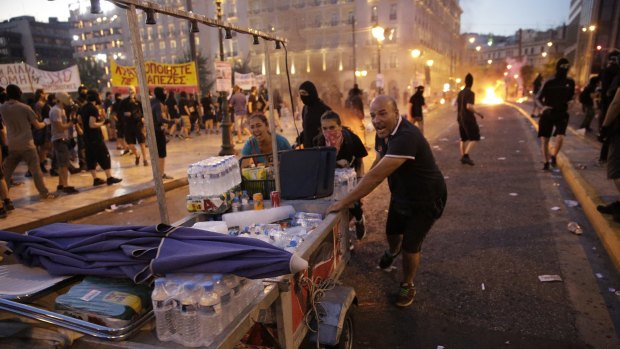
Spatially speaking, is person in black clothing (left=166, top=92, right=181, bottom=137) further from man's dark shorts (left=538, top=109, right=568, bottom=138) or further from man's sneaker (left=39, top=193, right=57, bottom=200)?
man's dark shorts (left=538, top=109, right=568, bottom=138)

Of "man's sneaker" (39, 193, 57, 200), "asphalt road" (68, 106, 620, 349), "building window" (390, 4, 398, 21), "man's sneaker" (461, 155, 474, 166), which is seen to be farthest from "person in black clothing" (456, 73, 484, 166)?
"building window" (390, 4, 398, 21)

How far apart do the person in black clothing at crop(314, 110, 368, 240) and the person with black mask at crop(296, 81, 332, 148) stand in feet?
1.90

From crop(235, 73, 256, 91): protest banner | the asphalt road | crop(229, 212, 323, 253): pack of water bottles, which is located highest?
crop(235, 73, 256, 91): protest banner

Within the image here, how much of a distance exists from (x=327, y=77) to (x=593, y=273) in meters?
64.9

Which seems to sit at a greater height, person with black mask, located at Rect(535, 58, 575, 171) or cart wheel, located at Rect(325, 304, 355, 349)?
person with black mask, located at Rect(535, 58, 575, 171)

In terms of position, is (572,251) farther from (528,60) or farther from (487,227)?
(528,60)

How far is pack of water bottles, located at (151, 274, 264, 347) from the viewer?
1.69 meters

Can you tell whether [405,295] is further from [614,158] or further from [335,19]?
[335,19]

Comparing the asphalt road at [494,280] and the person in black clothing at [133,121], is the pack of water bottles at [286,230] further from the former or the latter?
the person in black clothing at [133,121]

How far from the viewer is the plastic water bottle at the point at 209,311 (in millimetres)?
1687

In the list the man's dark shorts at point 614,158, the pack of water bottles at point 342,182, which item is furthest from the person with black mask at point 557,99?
the pack of water bottles at point 342,182

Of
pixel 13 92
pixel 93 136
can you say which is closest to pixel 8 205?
pixel 13 92

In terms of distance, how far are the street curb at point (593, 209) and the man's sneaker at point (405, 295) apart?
92.4 inches

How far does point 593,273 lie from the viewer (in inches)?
161
